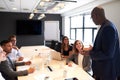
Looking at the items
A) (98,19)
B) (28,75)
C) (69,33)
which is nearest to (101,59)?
(98,19)

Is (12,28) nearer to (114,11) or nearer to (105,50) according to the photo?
(114,11)

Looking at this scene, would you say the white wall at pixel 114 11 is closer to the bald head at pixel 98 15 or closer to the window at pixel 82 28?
the window at pixel 82 28

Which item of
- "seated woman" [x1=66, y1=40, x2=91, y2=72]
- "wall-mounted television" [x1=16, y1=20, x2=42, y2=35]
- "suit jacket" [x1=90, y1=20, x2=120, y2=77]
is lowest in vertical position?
"seated woman" [x1=66, y1=40, x2=91, y2=72]

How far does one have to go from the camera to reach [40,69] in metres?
2.67

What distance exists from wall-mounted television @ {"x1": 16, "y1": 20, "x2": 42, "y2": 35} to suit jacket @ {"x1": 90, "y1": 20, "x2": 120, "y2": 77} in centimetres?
654

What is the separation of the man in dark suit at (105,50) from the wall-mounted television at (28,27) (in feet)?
21.4

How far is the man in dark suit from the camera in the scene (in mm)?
1719

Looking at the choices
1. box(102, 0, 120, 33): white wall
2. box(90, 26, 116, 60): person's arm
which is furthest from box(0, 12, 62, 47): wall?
box(90, 26, 116, 60): person's arm

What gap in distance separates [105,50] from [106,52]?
1.0 inches

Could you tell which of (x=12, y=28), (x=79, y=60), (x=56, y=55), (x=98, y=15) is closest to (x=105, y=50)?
(x=98, y=15)

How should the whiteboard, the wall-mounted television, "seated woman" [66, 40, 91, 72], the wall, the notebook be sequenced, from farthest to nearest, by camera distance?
1. the whiteboard
2. the wall-mounted television
3. the wall
4. the notebook
5. "seated woman" [66, 40, 91, 72]

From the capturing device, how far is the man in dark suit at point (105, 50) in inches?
67.7

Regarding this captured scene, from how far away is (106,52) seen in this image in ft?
5.63

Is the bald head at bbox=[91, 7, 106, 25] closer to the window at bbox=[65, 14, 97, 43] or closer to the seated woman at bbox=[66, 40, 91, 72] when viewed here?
the seated woman at bbox=[66, 40, 91, 72]
